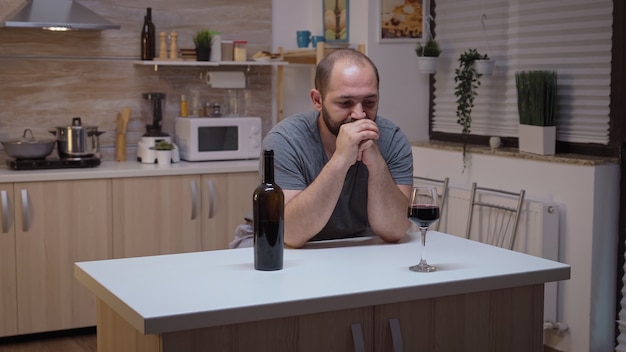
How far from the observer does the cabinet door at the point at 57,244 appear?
4434 mm

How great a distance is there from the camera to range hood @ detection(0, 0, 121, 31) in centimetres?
446

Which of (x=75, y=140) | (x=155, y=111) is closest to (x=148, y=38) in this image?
(x=155, y=111)

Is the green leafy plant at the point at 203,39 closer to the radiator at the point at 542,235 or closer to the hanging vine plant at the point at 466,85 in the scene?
the hanging vine plant at the point at 466,85

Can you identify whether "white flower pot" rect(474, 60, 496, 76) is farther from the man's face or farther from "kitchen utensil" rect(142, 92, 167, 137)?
the man's face

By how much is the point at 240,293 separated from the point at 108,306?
42 cm

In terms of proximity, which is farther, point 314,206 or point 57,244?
point 57,244

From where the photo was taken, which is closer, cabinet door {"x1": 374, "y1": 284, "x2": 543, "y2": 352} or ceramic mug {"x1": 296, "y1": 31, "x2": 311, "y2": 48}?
cabinet door {"x1": 374, "y1": 284, "x2": 543, "y2": 352}

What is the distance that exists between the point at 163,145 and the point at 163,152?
49 millimetres

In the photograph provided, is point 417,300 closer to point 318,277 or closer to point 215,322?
point 318,277

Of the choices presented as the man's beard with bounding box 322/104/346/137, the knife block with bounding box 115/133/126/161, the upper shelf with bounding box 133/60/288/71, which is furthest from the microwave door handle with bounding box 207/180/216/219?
the man's beard with bounding box 322/104/346/137

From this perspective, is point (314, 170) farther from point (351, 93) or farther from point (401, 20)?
point (401, 20)

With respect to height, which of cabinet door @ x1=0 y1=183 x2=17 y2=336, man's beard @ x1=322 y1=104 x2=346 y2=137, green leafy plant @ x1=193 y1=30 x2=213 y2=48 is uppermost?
green leafy plant @ x1=193 y1=30 x2=213 y2=48

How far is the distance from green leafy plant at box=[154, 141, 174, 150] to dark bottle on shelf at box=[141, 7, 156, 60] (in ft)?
1.66

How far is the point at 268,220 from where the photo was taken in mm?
2162
